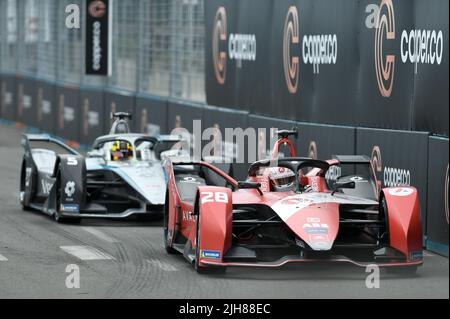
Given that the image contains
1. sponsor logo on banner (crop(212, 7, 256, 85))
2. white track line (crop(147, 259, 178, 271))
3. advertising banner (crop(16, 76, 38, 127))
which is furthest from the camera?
advertising banner (crop(16, 76, 38, 127))

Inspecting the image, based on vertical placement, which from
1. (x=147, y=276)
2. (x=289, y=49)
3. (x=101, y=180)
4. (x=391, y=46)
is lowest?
(x=147, y=276)

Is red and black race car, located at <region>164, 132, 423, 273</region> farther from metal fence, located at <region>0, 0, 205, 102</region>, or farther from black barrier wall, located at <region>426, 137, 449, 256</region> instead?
metal fence, located at <region>0, 0, 205, 102</region>

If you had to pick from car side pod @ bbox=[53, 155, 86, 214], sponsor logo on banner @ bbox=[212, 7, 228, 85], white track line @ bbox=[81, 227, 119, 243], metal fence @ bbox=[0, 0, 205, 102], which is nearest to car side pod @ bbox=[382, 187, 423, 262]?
white track line @ bbox=[81, 227, 119, 243]

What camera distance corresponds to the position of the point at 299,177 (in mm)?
12102

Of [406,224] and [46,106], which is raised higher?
[406,224]

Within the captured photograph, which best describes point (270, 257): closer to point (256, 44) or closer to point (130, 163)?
point (130, 163)

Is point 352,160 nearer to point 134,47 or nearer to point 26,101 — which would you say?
point 134,47

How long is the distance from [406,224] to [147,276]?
2.26 meters

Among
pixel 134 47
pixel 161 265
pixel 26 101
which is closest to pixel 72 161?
pixel 161 265

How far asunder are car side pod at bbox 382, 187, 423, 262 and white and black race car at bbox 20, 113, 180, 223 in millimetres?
4593

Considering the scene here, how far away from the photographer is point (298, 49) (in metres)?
17.0

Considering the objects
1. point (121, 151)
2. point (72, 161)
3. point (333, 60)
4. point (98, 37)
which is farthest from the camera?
point (98, 37)

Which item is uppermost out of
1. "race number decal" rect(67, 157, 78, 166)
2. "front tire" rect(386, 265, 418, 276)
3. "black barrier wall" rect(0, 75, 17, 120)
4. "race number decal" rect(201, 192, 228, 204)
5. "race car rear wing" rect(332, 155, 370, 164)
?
"race car rear wing" rect(332, 155, 370, 164)

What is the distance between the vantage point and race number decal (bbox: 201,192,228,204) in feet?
35.1
